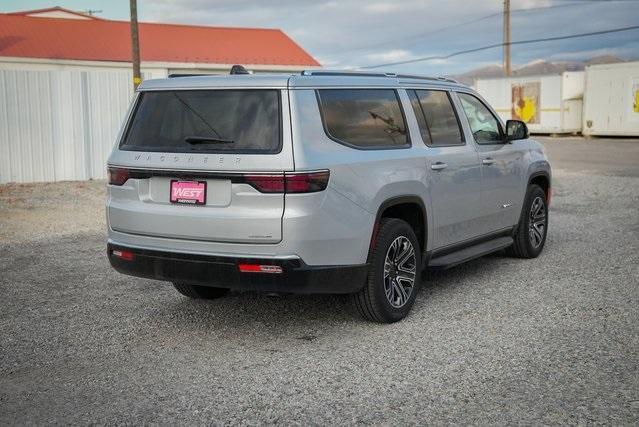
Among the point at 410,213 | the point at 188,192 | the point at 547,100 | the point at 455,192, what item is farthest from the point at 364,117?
the point at 547,100

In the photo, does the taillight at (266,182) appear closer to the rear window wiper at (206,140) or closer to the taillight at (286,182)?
the taillight at (286,182)

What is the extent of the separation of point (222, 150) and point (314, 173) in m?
0.66

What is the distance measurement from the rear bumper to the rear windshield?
74 centimetres

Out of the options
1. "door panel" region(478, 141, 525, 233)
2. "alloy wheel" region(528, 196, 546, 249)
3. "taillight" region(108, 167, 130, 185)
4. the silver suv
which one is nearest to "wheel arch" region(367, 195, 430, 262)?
the silver suv

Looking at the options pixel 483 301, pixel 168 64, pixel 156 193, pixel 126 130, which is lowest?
pixel 483 301

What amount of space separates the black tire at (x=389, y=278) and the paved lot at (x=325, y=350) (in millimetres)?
143

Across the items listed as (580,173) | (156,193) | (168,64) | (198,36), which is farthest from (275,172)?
(198,36)

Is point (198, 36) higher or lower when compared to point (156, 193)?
higher

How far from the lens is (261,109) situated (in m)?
4.94

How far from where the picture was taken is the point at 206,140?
503 centimetres

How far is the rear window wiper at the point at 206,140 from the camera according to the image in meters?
4.96

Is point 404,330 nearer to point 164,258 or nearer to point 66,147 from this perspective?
point 164,258

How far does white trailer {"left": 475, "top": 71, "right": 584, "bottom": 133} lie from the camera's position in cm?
3325

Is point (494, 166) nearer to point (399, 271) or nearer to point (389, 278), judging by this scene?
point (399, 271)
